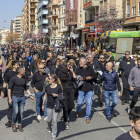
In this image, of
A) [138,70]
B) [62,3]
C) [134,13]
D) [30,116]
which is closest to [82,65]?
[138,70]

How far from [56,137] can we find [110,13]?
29.7 meters

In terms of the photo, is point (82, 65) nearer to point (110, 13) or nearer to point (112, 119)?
point (112, 119)

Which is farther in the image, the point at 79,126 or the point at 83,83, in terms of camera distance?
the point at 83,83

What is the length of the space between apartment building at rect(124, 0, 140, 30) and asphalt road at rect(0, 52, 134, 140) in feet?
76.0

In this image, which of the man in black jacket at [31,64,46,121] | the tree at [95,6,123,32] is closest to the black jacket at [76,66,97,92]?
the man in black jacket at [31,64,46,121]

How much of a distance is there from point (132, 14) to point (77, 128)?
2645cm

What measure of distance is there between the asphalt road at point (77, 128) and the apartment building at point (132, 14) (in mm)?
23174

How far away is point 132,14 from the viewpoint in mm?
31109

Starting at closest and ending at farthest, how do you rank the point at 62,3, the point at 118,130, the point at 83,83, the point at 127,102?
the point at 118,130 < the point at 83,83 < the point at 127,102 < the point at 62,3

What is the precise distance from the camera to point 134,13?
101ft

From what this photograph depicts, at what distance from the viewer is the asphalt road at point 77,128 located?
6.29 m

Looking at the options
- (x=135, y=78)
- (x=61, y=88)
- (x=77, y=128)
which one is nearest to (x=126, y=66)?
(x=135, y=78)

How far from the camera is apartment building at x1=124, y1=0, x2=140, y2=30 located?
29938 millimetres

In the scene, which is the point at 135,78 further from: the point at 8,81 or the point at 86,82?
the point at 8,81
